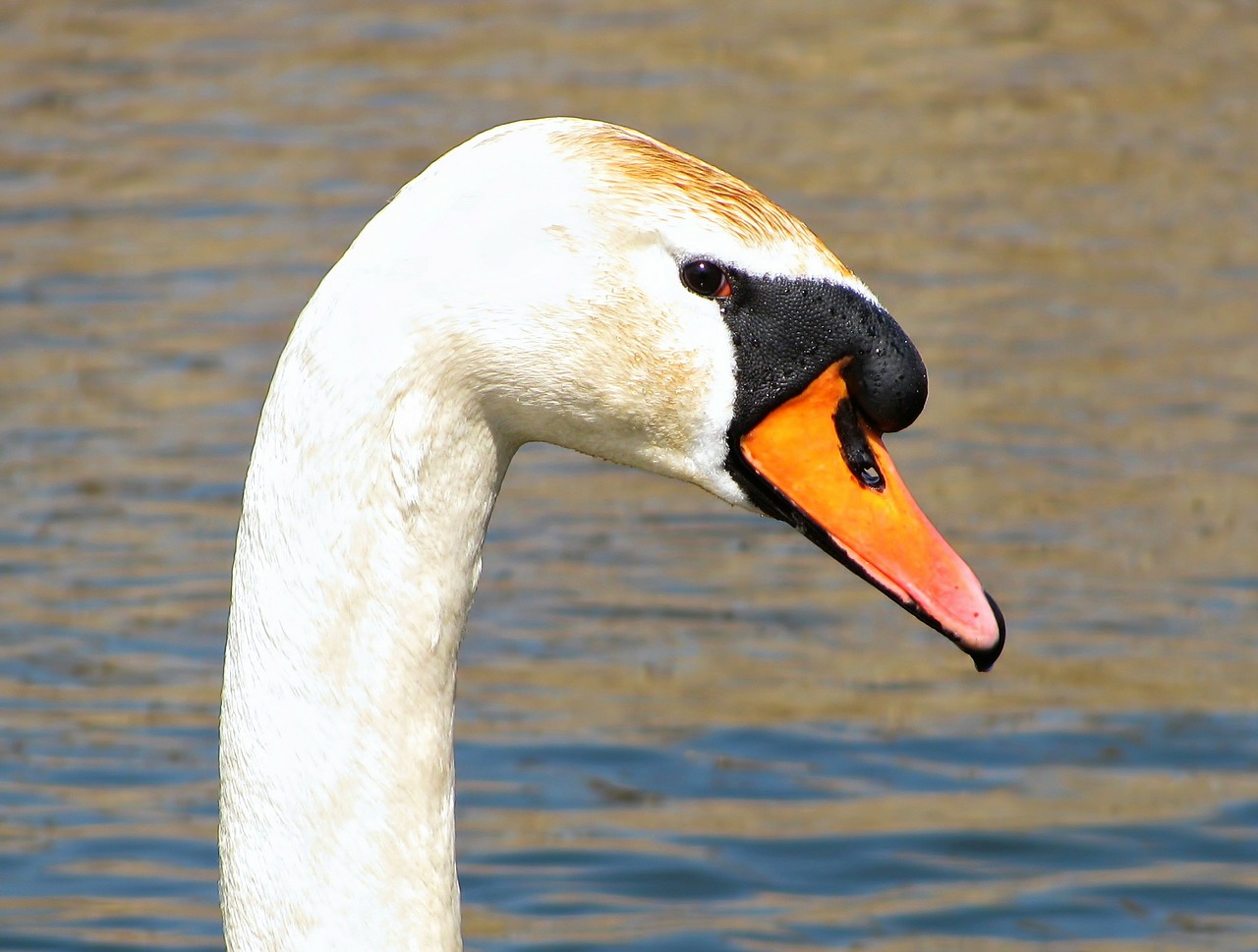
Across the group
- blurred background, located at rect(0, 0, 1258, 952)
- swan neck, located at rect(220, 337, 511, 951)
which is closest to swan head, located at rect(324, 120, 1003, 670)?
swan neck, located at rect(220, 337, 511, 951)

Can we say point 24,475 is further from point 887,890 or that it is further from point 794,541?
point 887,890

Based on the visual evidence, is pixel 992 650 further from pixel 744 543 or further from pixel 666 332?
pixel 744 543

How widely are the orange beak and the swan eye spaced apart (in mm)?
206

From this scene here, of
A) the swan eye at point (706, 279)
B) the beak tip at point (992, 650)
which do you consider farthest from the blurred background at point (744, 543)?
the swan eye at point (706, 279)

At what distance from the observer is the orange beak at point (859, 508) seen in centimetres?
332

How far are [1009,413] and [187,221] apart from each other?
4443 millimetres

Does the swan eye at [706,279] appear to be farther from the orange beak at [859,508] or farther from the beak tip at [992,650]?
the beak tip at [992,650]

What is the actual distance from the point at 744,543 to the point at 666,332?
5189mm

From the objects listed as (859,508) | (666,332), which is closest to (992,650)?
(859,508)

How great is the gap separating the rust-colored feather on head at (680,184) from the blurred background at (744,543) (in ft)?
10.1

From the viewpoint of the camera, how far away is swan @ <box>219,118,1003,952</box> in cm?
309

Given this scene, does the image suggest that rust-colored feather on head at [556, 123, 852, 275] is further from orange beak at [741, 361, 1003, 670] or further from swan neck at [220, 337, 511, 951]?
swan neck at [220, 337, 511, 951]

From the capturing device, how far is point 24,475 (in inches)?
343

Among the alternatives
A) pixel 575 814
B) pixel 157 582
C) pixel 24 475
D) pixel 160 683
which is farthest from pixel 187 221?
pixel 575 814
